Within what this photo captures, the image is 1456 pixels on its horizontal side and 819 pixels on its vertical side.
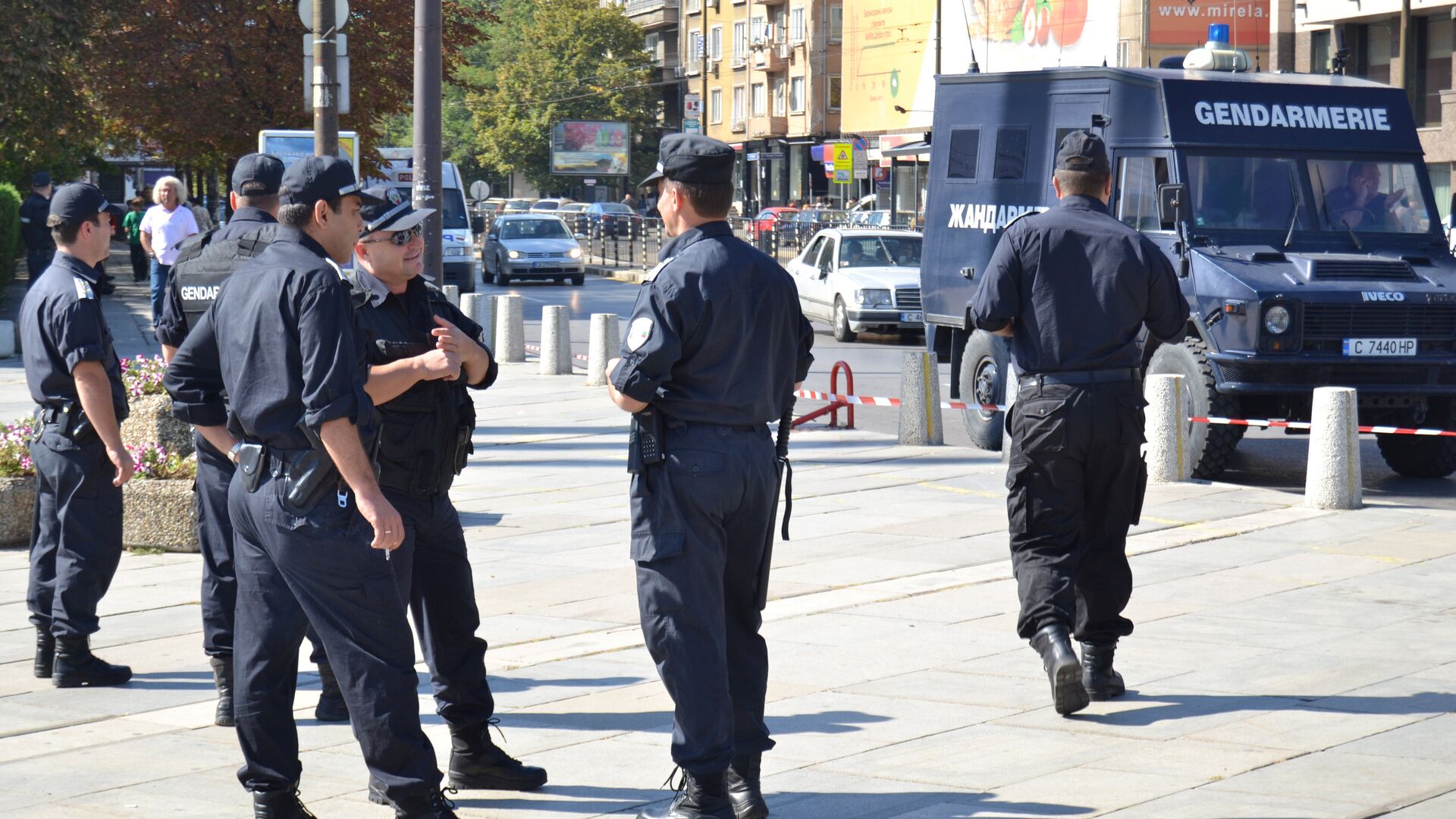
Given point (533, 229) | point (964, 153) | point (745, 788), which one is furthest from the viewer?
point (533, 229)

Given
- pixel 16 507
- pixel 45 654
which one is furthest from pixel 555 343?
pixel 45 654

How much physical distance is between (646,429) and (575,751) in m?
1.47

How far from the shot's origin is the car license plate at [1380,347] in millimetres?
11539

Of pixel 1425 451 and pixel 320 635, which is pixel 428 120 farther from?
pixel 320 635

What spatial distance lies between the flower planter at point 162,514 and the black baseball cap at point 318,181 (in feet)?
15.9

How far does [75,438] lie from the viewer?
260 inches

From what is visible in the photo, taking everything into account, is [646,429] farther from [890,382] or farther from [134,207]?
[134,207]

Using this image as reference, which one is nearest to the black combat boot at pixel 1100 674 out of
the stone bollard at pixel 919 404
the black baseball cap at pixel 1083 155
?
the black baseball cap at pixel 1083 155

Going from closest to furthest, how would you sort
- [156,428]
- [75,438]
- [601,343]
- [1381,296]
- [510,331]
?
[75,438], [156,428], [1381,296], [601,343], [510,331]

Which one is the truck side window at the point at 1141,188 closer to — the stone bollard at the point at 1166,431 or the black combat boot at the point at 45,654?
the stone bollard at the point at 1166,431

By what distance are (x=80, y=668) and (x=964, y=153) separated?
987cm

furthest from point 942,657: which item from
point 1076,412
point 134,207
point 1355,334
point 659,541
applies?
point 134,207

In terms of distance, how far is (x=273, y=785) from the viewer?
4.71 m

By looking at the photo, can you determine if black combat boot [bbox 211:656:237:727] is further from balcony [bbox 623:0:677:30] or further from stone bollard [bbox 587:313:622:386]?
balcony [bbox 623:0:677:30]
